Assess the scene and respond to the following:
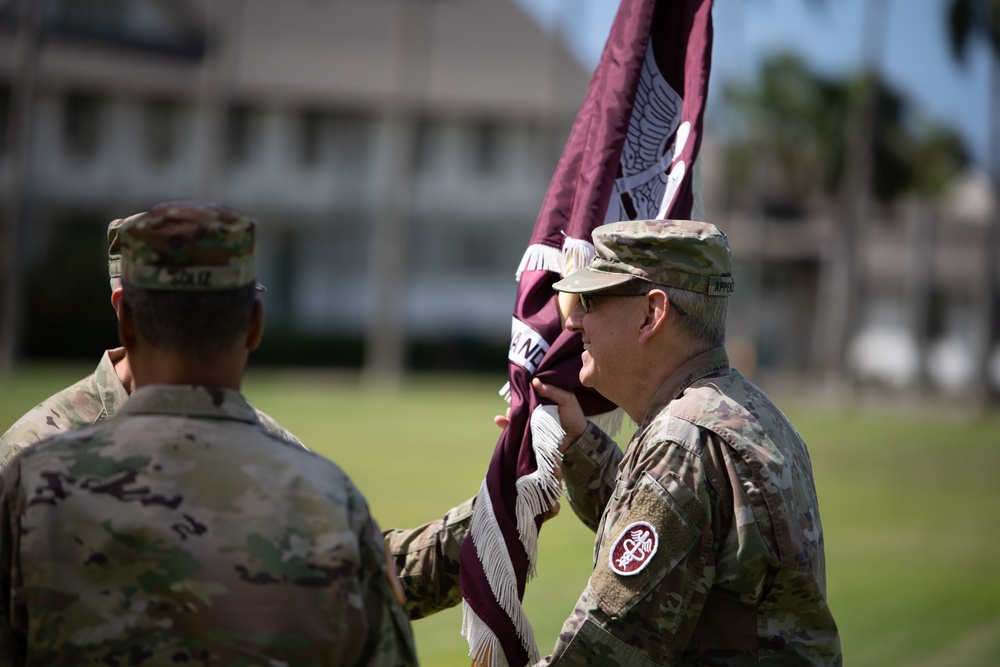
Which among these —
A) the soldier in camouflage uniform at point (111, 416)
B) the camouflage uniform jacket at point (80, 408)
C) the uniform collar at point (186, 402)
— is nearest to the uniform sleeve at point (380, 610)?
the uniform collar at point (186, 402)

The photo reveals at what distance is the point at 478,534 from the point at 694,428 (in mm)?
1163

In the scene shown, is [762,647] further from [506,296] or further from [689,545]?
[506,296]

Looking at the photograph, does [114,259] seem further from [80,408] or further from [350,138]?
[350,138]

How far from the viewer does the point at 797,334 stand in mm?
57000

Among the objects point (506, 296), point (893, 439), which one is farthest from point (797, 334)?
point (893, 439)

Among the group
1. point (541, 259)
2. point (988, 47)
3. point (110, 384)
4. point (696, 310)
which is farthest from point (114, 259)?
point (988, 47)

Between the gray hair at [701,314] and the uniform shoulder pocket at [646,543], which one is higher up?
the gray hair at [701,314]

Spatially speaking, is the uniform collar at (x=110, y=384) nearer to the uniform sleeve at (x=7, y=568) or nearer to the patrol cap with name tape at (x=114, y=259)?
the patrol cap with name tape at (x=114, y=259)

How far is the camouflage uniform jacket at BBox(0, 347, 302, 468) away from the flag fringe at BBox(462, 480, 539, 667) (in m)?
0.76

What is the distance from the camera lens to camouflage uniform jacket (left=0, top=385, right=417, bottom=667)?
2.25m

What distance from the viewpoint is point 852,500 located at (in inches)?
592

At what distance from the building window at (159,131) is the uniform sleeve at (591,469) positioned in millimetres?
47026

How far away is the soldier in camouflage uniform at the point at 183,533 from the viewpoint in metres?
2.26

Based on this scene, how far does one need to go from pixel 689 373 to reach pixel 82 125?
4857 cm
